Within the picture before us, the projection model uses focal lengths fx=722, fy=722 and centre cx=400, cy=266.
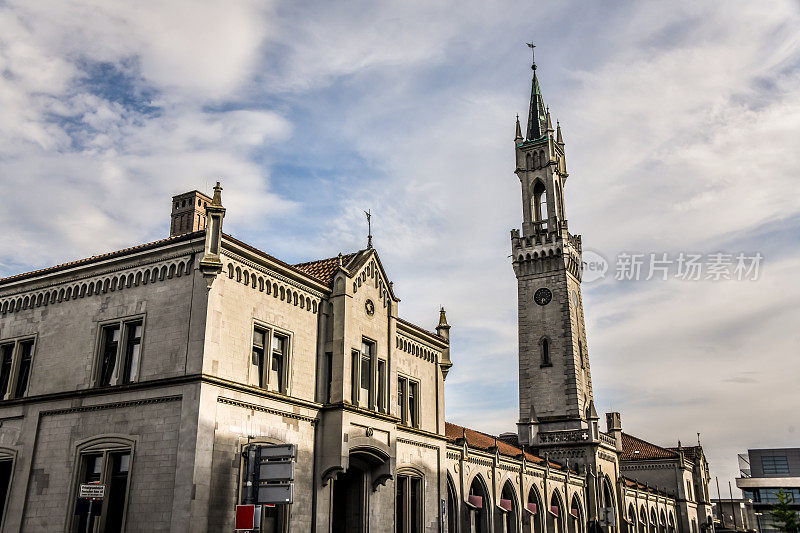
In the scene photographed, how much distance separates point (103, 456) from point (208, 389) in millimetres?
4288

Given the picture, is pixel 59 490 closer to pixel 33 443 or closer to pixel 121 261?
pixel 33 443

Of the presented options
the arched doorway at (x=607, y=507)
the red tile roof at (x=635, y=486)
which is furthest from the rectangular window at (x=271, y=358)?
the red tile roof at (x=635, y=486)

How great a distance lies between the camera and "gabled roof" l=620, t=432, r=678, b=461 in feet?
296

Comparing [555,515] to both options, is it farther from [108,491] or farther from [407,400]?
[108,491]

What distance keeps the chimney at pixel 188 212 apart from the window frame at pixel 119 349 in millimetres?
8704

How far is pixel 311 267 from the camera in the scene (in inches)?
1247

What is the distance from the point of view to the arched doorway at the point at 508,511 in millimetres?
44094

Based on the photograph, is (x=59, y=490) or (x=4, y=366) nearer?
(x=59, y=490)

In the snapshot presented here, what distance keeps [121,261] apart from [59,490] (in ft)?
25.5

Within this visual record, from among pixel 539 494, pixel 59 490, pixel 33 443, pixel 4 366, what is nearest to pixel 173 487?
pixel 59 490

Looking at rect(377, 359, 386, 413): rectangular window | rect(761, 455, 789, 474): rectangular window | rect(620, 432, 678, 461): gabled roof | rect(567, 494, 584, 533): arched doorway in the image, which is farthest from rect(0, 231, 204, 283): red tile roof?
rect(761, 455, 789, 474): rectangular window

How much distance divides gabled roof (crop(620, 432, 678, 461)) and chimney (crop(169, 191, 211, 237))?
74196 millimetres

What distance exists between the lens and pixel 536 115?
8112 cm

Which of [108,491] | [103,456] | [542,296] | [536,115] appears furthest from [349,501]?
[536,115]
